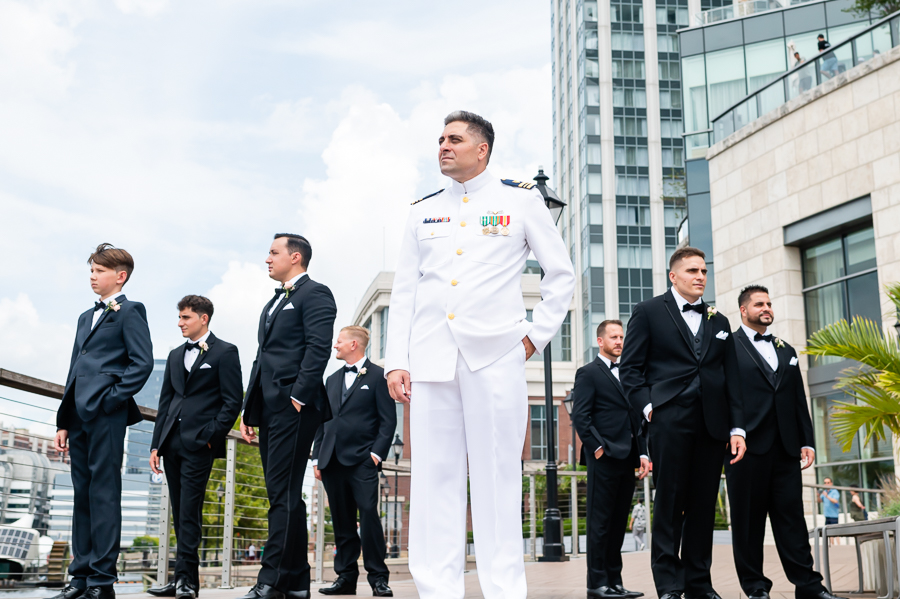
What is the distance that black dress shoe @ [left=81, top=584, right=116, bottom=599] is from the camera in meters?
5.23

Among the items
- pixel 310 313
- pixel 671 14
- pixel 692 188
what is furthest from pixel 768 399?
pixel 671 14

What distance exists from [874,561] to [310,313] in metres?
5.16

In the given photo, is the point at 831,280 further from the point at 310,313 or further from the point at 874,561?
the point at 310,313

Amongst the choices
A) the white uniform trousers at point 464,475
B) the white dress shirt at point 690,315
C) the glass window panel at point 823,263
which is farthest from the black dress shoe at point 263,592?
the glass window panel at point 823,263

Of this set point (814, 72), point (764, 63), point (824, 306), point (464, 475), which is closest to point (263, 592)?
point (464, 475)

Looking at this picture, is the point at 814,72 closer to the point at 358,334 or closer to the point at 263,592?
the point at 358,334

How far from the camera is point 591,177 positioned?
69.2 meters

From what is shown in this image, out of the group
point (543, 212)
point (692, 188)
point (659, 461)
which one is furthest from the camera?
point (692, 188)

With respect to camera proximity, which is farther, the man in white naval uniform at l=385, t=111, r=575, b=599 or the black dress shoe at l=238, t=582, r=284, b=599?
the black dress shoe at l=238, t=582, r=284, b=599

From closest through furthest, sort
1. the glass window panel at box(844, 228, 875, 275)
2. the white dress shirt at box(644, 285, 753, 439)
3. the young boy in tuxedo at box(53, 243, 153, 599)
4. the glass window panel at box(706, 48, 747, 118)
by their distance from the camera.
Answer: the young boy in tuxedo at box(53, 243, 153, 599)
the white dress shirt at box(644, 285, 753, 439)
the glass window panel at box(844, 228, 875, 275)
the glass window panel at box(706, 48, 747, 118)

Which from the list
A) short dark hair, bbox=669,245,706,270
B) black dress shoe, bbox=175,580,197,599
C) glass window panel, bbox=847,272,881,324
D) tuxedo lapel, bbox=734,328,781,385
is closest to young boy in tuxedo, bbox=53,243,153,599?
black dress shoe, bbox=175,580,197,599

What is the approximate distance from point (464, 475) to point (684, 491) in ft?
6.99

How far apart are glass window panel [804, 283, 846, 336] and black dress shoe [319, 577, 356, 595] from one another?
50.4 feet

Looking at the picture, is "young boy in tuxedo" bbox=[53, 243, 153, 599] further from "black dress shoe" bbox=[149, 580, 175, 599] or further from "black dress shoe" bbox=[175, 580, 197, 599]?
"black dress shoe" bbox=[149, 580, 175, 599]
